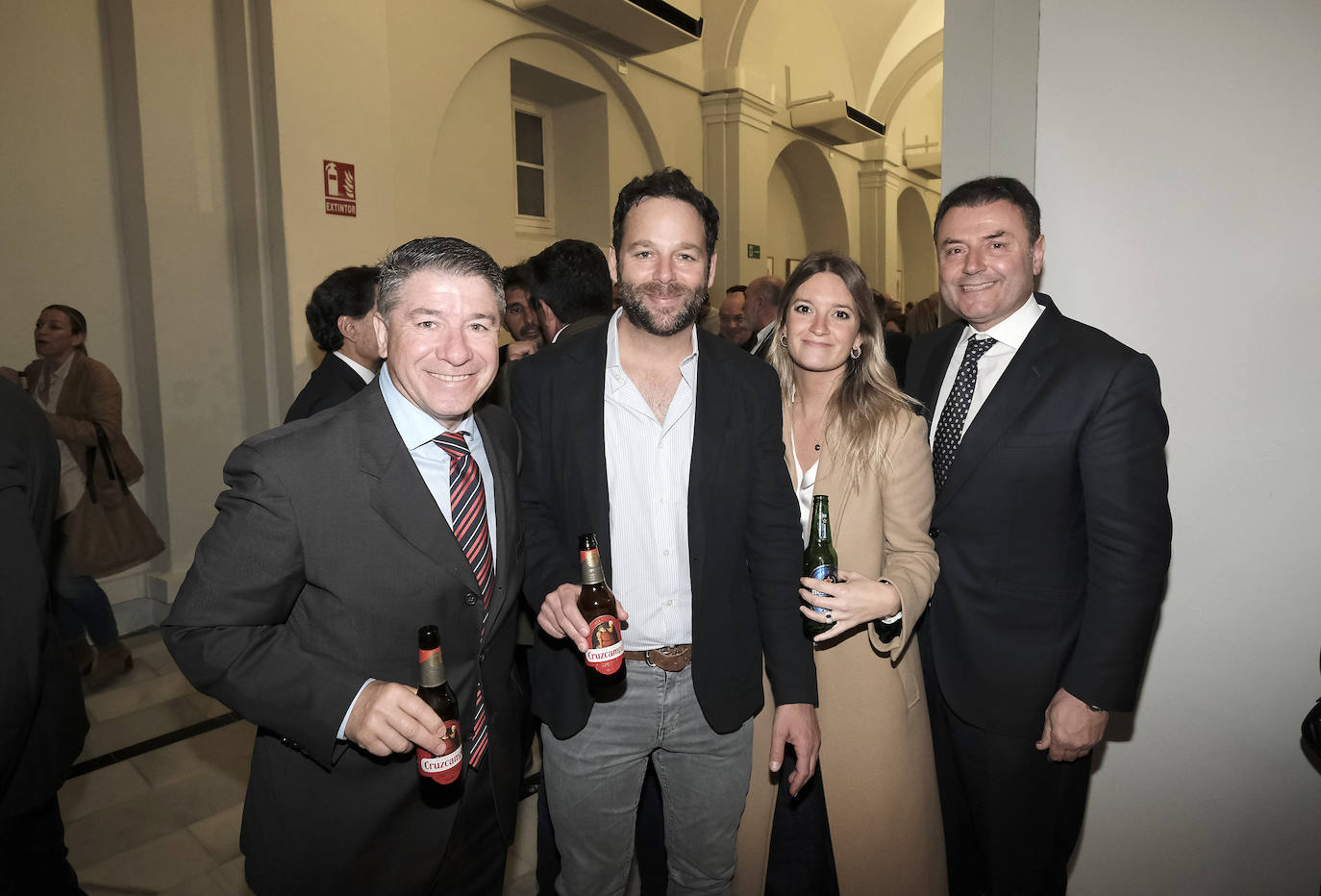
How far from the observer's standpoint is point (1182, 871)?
2494 millimetres

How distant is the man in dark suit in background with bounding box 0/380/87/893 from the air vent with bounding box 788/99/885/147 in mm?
10513

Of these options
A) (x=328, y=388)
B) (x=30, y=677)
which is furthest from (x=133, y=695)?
(x=30, y=677)

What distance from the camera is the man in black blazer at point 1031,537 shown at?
193 cm

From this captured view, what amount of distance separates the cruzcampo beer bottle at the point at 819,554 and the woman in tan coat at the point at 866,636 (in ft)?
0.13

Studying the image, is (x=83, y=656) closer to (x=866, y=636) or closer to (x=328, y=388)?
(x=328, y=388)

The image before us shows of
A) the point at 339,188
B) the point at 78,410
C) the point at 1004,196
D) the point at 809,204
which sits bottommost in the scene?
the point at 78,410

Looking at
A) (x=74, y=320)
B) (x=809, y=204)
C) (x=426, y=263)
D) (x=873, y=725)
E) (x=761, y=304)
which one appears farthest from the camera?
(x=809, y=204)

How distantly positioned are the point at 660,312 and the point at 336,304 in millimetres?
1857

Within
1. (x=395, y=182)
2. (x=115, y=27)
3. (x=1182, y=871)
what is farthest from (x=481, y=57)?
(x=1182, y=871)

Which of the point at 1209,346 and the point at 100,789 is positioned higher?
the point at 1209,346

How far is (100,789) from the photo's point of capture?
3.26 m

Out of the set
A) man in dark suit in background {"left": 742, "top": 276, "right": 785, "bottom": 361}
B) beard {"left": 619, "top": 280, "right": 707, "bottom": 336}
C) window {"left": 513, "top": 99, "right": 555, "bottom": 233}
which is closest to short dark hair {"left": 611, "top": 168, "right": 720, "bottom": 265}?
beard {"left": 619, "top": 280, "right": 707, "bottom": 336}

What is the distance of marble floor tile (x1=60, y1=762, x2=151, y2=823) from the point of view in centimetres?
313

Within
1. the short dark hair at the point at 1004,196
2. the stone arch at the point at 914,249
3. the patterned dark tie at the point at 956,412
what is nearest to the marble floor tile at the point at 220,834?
the patterned dark tie at the point at 956,412
